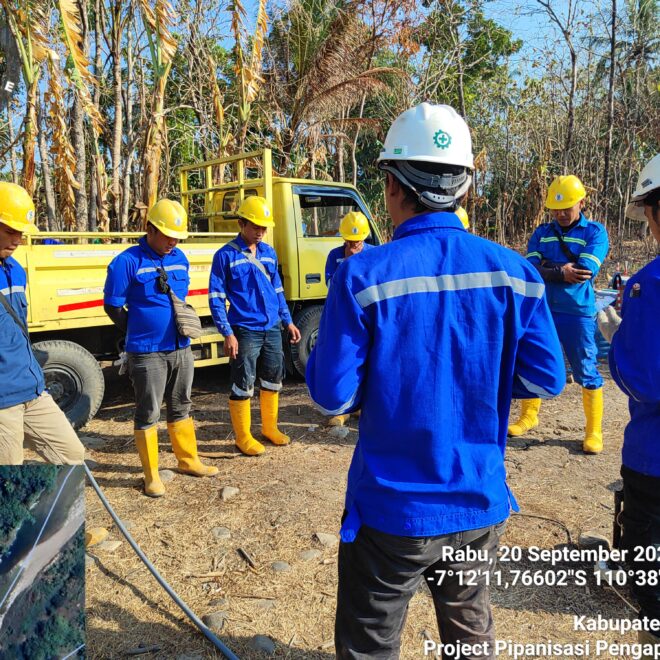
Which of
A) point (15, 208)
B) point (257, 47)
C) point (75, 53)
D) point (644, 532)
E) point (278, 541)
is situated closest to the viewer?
point (644, 532)

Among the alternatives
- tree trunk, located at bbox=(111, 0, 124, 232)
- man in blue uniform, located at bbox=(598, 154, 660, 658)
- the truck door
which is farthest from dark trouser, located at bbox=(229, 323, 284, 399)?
tree trunk, located at bbox=(111, 0, 124, 232)

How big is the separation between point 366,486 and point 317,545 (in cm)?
202

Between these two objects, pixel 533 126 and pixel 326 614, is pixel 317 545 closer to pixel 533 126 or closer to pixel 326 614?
pixel 326 614

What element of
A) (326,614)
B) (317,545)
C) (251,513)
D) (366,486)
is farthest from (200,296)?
(366,486)

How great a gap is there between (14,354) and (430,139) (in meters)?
2.27

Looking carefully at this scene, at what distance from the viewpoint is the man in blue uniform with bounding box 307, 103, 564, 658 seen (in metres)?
1.52

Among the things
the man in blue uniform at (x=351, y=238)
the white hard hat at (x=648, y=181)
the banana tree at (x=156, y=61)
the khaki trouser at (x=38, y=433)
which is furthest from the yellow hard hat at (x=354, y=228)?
the white hard hat at (x=648, y=181)

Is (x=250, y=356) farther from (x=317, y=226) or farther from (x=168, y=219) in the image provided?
(x=317, y=226)

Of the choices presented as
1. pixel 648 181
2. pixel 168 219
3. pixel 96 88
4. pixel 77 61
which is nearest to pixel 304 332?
pixel 168 219

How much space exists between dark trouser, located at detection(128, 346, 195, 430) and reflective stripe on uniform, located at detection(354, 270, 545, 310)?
2.83m

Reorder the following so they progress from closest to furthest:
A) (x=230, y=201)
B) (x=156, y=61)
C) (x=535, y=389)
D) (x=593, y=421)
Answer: (x=535, y=389)
(x=593, y=421)
(x=156, y=61)
(x=230, y=201)

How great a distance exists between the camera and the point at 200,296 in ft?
19.2

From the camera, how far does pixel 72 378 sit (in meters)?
5.09

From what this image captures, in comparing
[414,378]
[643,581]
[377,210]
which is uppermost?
[377,210]
